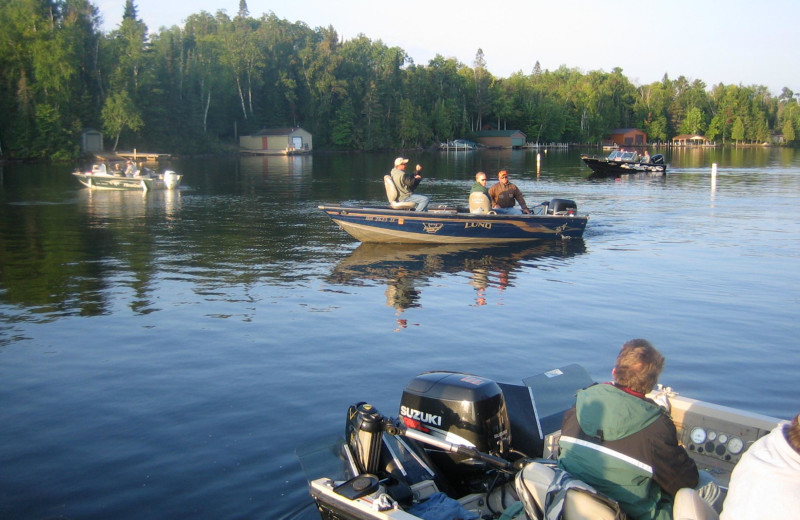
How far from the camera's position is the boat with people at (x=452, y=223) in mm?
18172

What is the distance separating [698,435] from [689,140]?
164624 millimetres

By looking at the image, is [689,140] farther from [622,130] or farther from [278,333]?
[278,333]

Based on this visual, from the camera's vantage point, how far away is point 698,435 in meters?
5.38

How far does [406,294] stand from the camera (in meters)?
13.7

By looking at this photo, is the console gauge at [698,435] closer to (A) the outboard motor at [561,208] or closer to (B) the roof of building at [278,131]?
(A) the outboard motor at [561,208]

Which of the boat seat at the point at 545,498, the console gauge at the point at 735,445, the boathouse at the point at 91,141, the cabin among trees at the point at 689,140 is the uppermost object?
the cabin among trees at the point at 689,140

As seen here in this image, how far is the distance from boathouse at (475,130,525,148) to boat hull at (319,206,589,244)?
107019 mm

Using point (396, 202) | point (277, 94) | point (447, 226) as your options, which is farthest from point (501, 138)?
point (396, 202)

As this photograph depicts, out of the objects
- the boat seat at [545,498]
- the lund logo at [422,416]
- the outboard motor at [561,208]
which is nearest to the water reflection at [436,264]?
the outboard motor at [561,208]

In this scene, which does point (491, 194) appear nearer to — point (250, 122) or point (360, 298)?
point (360, 298)

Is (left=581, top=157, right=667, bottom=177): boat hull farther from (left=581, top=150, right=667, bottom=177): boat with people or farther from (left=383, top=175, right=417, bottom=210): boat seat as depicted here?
(left=383, top=175, right=417, bottom=210): boat seat

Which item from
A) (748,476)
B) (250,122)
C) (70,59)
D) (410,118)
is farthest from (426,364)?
(410,118)

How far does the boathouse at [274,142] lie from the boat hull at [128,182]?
179ft

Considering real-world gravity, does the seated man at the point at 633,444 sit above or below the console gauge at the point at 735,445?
above
